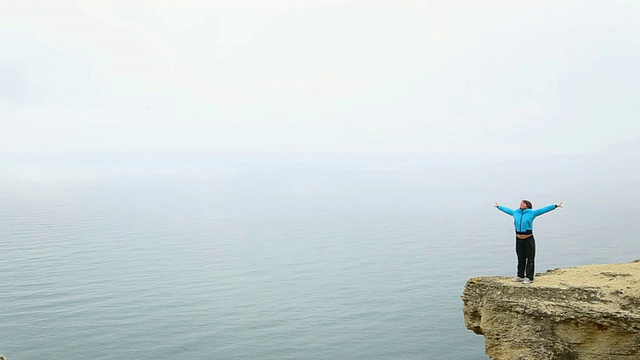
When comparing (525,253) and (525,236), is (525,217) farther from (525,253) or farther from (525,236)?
(525,253)

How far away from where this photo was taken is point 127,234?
12862cm

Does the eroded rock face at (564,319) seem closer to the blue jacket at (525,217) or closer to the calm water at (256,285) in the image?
the blue jacket at (525,217)

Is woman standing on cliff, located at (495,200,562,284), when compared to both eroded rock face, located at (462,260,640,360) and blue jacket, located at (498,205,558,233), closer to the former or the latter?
blue jacket, located at (498,205,558,233)

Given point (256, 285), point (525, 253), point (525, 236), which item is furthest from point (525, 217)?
point (256, 285)

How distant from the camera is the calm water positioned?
159 feet

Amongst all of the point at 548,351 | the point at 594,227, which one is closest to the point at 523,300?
the point at 548,351

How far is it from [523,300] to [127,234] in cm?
12681

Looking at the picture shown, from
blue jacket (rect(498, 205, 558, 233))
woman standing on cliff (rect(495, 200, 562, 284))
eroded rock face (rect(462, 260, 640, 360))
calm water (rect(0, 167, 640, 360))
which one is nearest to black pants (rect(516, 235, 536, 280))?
woman standing on cliff (rect(495, 200, 562, 284))

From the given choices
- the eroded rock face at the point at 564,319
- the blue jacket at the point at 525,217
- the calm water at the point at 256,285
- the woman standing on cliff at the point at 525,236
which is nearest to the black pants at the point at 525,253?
the woman standing on cliff at the point at 525,236

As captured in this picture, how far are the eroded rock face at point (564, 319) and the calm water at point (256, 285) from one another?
32.9 meters

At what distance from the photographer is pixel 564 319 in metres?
13.8

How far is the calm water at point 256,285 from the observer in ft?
159

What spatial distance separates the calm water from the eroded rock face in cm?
3290

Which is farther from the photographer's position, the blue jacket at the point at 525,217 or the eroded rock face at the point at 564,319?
the blue jacket at the point at 525,217
